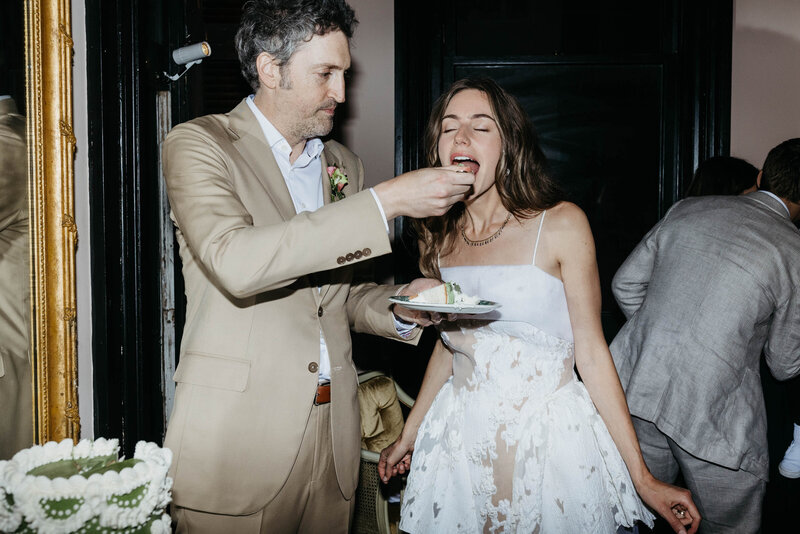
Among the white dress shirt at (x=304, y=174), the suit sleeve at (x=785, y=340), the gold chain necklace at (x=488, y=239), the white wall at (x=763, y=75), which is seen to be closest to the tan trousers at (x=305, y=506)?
the white dress shirt at (x=304, y=174)

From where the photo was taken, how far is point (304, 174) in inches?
80.4

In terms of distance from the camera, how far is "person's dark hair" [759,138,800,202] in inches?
107

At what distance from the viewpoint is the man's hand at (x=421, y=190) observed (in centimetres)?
154

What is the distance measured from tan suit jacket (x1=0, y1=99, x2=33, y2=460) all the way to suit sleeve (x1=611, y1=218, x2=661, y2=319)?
2188mm

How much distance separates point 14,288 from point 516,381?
1.31 metres

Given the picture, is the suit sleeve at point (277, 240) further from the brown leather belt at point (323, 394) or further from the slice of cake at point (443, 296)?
the brown leather belt at point (323, 394)

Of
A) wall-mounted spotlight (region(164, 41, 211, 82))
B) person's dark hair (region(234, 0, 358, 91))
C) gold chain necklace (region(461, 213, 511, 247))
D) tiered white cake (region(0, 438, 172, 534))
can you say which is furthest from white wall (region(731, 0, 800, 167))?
tiered white cake (region(0, 438, 172, 534))

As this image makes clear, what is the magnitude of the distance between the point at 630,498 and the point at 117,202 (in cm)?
173

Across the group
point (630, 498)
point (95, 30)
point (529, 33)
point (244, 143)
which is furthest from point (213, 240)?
point (529, 33)

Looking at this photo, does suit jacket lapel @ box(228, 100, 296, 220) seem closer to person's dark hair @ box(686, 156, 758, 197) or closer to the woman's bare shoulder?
the woman's bare shoulder

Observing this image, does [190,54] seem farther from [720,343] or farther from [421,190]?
[720,343]

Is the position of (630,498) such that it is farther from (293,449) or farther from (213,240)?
(213,240)

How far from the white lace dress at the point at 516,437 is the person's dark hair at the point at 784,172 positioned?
1381mm

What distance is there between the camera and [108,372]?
206 cm
